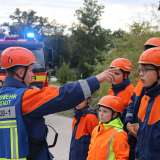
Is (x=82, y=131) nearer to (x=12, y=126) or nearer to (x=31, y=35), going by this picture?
(x=12, y=126)

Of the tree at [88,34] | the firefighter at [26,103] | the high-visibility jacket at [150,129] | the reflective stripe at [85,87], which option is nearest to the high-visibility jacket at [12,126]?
the firefighter at [26,103]

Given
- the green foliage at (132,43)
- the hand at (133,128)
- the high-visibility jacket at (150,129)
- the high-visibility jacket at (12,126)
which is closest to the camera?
the high-visibility jacket at (12,126)

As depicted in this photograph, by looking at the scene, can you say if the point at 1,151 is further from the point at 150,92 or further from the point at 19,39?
the point at 19,39

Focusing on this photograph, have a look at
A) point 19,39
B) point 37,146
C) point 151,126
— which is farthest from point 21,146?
point 19,39

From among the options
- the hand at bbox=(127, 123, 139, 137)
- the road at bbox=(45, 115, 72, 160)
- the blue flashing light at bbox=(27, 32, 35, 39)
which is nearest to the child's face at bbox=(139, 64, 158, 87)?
the hand at bbox=(127, 123, 139, 137)

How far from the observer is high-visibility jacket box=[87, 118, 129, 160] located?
570 cm

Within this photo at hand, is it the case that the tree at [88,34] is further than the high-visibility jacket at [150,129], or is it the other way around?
the tree at [88,34]

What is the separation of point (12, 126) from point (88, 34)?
150 feet

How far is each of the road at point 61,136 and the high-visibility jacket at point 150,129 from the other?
605cm

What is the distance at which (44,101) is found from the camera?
420 centimetres

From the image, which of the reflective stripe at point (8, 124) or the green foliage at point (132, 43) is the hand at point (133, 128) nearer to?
the reflective stripe at point (8, 124)

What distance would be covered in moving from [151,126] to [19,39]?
12993 mm

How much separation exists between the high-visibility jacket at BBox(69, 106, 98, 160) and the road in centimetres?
398

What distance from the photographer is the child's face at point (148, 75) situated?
4984 millimetres
